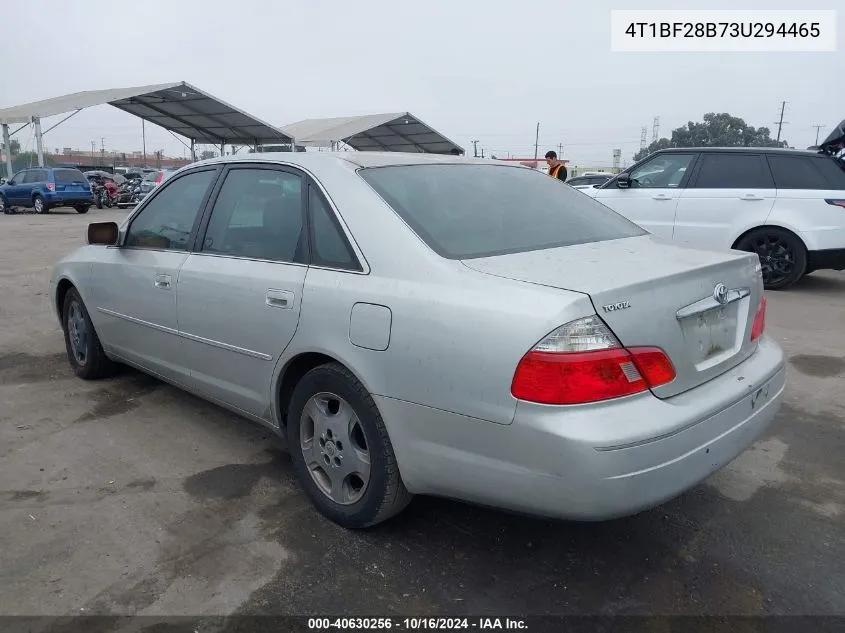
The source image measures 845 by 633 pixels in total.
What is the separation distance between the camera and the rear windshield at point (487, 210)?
2.62 metres

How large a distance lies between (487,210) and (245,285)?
118 centimetres

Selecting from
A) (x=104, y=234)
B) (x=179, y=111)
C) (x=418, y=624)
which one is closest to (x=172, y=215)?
(x=104, y=234)

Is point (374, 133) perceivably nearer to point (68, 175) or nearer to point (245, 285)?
point (68, 175)

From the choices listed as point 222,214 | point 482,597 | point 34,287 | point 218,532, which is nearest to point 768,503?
point 482,597

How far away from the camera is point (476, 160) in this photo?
3.50m

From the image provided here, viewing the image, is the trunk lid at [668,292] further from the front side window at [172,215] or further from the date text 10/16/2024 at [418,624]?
the front side window at [172,215]

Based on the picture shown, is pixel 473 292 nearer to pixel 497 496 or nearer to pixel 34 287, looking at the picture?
pixel 497 496

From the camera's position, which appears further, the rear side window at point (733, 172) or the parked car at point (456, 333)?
the rear side window at point (733, 172)

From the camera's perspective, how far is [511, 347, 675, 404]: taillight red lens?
6.64 feet

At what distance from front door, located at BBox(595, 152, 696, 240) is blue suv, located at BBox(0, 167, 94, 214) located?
Answer: 19.9 m

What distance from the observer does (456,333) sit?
7.20 feet

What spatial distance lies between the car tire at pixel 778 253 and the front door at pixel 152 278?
665 cm

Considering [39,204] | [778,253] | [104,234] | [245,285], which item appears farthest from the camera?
[39,204]

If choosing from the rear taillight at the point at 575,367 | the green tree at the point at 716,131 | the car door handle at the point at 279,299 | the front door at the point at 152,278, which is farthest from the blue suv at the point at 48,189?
the green tree at the point at 716,131
